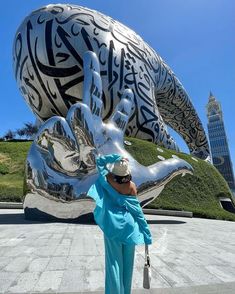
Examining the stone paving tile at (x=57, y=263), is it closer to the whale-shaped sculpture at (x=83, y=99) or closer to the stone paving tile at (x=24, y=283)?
the stone paving tile at (x=24, y=283)

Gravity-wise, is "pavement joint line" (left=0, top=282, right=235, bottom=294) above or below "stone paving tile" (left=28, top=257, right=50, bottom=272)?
below

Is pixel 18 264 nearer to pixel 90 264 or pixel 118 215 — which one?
pixel 90 264

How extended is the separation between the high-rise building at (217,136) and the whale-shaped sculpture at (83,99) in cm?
8109

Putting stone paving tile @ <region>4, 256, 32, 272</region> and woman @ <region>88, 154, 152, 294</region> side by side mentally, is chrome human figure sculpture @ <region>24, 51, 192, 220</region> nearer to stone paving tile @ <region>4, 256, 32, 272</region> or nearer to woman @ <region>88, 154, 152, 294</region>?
stone paving tile @ <region>4, 256, 32, 272</region>

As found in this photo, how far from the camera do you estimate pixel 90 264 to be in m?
3.95

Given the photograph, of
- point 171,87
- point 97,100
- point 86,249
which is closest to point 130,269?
point 86,249

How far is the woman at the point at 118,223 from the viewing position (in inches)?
95.7

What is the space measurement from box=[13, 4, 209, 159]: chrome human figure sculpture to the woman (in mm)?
9948

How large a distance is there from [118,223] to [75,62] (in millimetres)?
10369

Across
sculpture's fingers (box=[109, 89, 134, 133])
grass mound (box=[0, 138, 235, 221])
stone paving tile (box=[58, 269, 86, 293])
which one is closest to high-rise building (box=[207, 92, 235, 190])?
grass mound (box=[0, 138, 235, 221])

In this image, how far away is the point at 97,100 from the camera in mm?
8453

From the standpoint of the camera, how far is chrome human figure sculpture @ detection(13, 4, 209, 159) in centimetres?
1189

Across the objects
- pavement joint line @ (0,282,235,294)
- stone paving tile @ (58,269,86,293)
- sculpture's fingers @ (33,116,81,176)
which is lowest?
pavement joint line @ (0,282,235,294)

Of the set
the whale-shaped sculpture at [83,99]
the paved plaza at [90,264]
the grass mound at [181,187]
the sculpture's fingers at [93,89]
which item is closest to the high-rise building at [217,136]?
the grass mound at [181,187]
